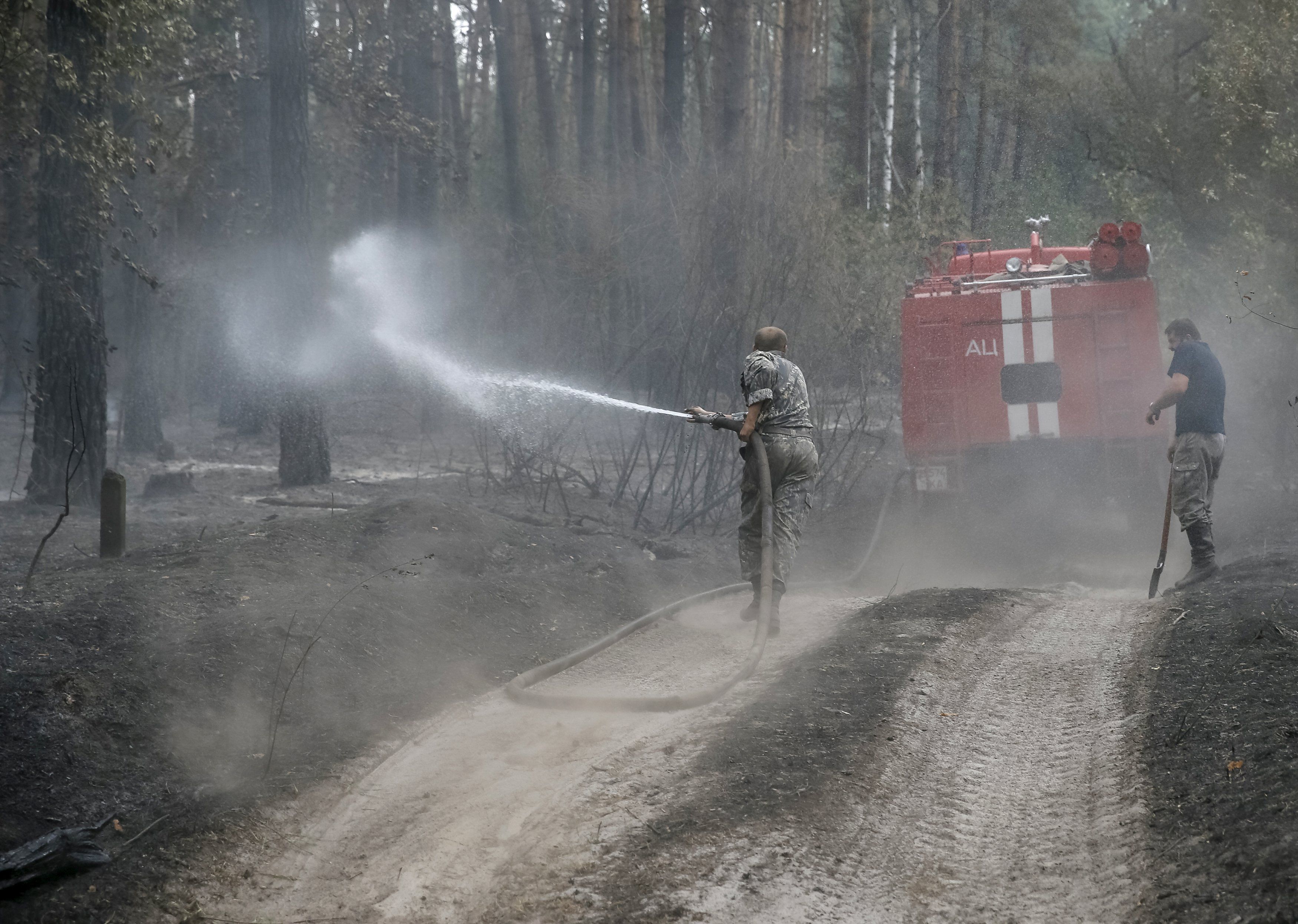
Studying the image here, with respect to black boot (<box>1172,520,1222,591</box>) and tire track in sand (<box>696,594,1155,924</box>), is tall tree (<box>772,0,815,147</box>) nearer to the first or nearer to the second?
black boot (<box>1172,520,1222,591</box>)

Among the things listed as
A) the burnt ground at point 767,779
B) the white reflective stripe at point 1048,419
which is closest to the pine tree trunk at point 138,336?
the white reflective stripe at point 1048,419

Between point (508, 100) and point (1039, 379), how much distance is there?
24235mm

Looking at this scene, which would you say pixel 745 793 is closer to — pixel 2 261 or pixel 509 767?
pixel 509 767

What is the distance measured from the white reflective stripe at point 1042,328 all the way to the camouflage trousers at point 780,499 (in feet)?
13.3

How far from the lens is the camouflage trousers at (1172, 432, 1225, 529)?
936 cm

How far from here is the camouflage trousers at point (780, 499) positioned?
826cm

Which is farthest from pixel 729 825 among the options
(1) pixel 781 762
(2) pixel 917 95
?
(2) pixel 917 95

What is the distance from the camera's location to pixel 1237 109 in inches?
599

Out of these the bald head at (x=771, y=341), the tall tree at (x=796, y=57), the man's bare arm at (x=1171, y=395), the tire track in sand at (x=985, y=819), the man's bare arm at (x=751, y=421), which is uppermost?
the tall tree at (x=796, y=57)

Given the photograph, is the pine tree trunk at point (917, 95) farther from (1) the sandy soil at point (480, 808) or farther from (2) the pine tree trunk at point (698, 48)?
(1) the sandy soil at point (480, 808)

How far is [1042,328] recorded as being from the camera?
11445 mm

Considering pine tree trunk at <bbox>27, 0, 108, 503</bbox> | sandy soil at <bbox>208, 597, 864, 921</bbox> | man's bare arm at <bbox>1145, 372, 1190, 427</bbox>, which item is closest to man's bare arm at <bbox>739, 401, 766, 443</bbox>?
sandy soil at <bbox>208, 597, 864, 921</bbox>

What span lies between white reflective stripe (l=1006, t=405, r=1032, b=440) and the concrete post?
7.73 meters

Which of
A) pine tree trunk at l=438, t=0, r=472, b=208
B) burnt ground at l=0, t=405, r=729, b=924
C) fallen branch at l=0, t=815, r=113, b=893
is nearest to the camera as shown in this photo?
fallen branch at l=0, t=815, r=113, b=893
